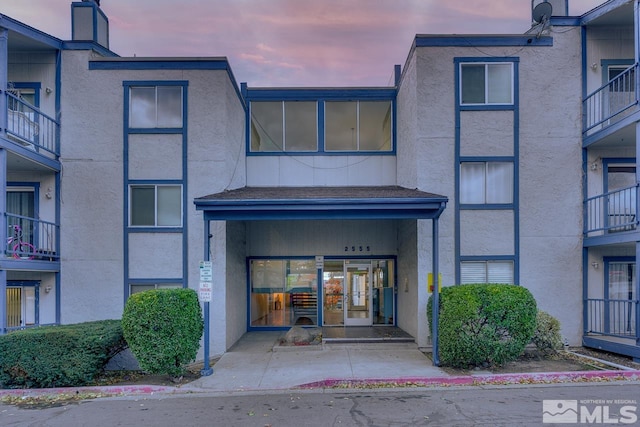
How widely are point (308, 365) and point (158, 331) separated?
3.52 meters

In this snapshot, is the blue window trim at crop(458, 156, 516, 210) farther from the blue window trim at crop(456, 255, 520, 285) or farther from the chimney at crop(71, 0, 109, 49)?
the chimney at crop(71, 0, 109, 49)

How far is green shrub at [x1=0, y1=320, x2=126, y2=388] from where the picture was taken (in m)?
7.97

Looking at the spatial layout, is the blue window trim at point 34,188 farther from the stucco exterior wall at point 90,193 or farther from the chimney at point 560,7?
the chimney at point 560,7

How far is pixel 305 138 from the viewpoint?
14023 mm

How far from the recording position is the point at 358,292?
14.3m

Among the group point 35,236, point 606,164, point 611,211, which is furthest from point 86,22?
point 611,211

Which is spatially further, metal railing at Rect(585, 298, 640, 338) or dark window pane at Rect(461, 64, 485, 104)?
dark window pane at Rect(461, 64, 485, 104)

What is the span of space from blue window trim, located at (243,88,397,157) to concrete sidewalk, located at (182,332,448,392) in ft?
20.6

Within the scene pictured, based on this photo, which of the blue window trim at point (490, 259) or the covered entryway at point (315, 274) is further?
the covered entryway at point (315, 274)

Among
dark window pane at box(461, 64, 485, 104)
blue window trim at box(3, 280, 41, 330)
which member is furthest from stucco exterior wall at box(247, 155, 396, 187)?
blue window trim at box(3, 280, 41, 330)

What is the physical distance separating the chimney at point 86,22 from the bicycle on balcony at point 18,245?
19.0ft

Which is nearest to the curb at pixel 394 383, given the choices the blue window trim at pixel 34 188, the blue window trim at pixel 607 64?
the blue window trim at pixel 34 188

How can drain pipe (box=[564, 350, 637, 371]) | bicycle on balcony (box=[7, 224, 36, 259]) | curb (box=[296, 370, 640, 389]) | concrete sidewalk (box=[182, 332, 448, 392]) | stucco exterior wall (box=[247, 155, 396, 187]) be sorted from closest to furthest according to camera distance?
curb (box=[296, 370, 640, 389]) → concrete sidewalk (box=[182, 332, 448, 392]) → drain pipe (box=[564, 350, 637, 371]) → bicycle on balcony (box=[7, 224, 36, 259]) → stucco exterior wall (box=[247, 155, 396, 187])

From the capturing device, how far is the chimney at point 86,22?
11.9 metres
